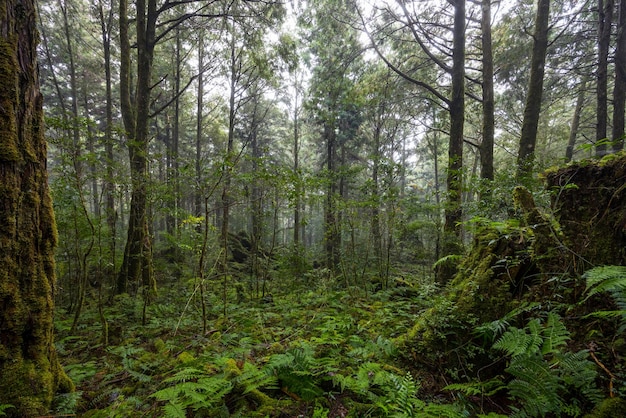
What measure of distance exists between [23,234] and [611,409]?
163 inches

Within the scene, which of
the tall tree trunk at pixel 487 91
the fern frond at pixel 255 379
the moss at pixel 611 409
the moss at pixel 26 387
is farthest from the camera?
the tall tree trunk at pixel 487 91

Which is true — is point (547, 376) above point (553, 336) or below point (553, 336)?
below

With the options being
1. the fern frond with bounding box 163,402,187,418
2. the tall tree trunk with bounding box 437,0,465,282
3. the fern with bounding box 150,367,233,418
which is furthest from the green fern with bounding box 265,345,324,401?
the tall tree trunk with bounding box 437,0,465,282

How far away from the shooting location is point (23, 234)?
6.82ft

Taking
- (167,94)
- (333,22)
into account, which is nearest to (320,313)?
(333,22)

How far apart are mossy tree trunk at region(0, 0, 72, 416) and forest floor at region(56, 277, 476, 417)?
0.95 ft

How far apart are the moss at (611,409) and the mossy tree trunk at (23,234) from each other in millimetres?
3616

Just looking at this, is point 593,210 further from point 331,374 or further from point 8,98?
point 8,98

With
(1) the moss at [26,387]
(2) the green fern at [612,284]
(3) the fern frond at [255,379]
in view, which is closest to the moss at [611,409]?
(2) the green fern at [612,284]

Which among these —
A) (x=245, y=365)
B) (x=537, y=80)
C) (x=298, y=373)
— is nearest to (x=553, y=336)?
(x=298, y=373)

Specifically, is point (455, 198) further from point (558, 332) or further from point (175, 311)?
point (175, 311)

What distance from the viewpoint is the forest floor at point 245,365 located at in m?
2.00

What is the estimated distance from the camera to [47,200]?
2.32 metres

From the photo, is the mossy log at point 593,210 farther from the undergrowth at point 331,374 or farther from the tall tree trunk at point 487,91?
the tall tree trunk at point 487,91
